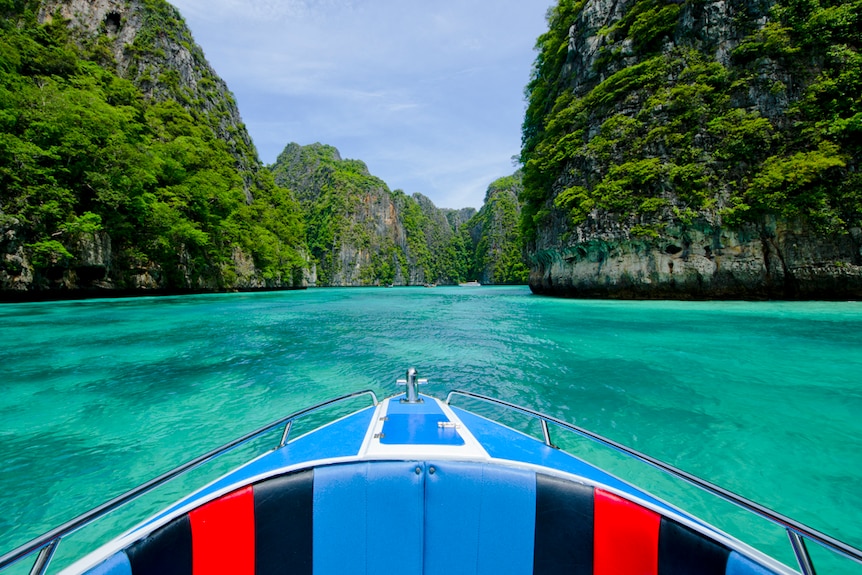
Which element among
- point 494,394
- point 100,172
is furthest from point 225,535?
point 100,172

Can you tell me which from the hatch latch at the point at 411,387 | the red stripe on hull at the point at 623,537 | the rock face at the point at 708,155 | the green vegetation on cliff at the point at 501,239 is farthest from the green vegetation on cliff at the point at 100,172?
the green vegetation on cliff at the point at 501,239

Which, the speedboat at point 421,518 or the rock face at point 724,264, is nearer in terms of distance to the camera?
the speedboat at point 421,518

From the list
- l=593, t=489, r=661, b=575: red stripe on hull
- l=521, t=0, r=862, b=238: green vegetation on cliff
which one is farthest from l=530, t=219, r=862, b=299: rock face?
l=593, t=489, r=661, b=575: red stripe on hull

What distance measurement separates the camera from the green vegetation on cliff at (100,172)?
17.7 m

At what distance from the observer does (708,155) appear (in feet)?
60.4

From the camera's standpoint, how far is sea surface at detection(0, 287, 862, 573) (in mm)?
3084

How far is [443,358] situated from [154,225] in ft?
92.0

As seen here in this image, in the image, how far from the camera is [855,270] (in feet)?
49.4

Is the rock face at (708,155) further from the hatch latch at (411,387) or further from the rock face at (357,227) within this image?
the rock face at (357,227)

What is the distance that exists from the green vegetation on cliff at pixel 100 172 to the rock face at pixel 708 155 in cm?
3089

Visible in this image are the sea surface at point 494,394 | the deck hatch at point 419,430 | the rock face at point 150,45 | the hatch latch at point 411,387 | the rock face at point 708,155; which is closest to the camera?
the deck hatch at point 419,430

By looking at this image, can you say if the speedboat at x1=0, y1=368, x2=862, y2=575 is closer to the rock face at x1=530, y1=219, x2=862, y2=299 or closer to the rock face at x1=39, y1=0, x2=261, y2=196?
the rock face at x1=530, y1=219, x2=862, y2=299

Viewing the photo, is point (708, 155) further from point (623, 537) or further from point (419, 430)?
point (419, 430)

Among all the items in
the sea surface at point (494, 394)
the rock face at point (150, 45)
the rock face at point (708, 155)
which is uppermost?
the rock face at point (150, 45)
